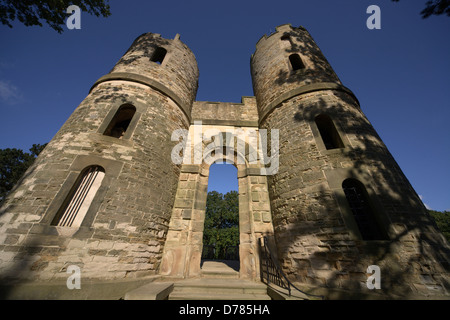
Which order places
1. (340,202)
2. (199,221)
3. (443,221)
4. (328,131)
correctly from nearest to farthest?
(340,202) < (199,221) < (328,131) < (443,221)

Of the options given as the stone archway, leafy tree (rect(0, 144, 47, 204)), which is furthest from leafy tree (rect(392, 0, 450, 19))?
leafy tree (rect(0, 144, 47, 204))

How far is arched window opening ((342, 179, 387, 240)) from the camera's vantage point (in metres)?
3.99

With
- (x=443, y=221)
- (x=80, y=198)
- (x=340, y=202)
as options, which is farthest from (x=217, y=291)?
(x=443, y=221)

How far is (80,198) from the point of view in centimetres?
417

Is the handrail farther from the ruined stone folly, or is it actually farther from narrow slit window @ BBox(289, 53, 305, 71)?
narrow slit window @ BBox(289, 53, 305, 71)

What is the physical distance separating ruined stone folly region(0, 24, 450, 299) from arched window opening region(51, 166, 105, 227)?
2cm

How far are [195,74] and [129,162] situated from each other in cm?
705

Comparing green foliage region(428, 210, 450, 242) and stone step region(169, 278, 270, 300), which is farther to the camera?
green foliage region(428, 210, 450, 242)

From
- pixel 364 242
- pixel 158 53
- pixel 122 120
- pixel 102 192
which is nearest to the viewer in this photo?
pixel 364 242

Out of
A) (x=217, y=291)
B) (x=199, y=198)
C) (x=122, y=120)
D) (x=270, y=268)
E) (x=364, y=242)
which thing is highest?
(x=122, y=120)

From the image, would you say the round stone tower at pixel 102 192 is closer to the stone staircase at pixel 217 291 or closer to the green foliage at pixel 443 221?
the stone staircase at pixel 217 291

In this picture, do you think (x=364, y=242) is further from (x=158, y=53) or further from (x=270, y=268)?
(x=158, y=53)

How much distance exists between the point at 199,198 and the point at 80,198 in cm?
359
